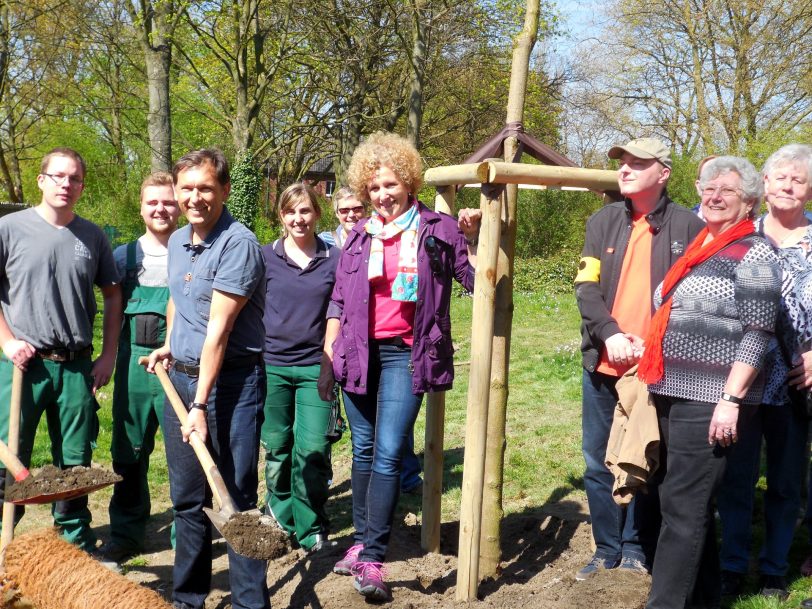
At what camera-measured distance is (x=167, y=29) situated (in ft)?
55.0

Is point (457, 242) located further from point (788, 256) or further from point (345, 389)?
point (788, 256)

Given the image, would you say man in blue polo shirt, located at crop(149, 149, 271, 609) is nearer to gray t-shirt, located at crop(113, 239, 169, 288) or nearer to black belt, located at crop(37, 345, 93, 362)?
black belt, located at crop(37, 345, 93, 362)

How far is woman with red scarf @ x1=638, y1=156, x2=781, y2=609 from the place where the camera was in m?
3.30

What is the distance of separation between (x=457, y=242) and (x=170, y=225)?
2112 millimetres

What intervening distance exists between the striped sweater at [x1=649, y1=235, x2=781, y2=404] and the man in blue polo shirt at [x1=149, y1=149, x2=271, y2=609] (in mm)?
1802

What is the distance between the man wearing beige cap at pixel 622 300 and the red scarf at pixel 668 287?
315mm

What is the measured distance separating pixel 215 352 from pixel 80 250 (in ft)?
5.12

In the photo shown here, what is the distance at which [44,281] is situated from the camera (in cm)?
457

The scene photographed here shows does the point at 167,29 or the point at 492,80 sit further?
the point at 492,80

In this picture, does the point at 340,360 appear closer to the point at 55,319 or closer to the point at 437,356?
the point at 437,356

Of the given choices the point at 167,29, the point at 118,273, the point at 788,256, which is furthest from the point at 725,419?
the point at 167,29

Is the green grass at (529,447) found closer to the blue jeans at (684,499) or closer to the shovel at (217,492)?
the blue jeans at (684,499)

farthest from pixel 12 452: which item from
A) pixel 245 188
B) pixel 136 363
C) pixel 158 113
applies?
pixel 245 188

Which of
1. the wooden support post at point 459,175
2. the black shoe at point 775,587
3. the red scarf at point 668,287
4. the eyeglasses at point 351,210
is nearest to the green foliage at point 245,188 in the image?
the eyeglasses at point 351,210
